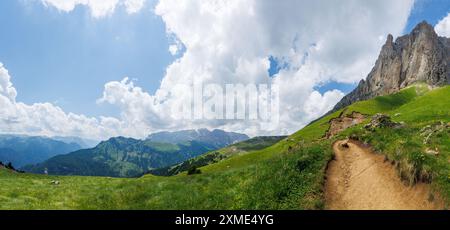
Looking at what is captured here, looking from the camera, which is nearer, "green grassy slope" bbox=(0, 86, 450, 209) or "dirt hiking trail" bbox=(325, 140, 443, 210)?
"dirt hiking trail" bbox=(325, 140, 443, 210)

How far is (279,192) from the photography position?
20.9 meters

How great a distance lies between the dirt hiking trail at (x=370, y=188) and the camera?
18.5 meters

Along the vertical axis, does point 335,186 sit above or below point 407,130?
below

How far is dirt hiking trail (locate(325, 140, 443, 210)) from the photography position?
18.5 metres

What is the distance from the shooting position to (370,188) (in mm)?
21328

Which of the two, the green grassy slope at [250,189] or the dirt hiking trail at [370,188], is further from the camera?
the green grassy slope at [250,189]

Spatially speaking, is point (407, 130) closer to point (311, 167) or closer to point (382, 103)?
point (311, 167)

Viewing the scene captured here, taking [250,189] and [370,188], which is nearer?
[370,188]

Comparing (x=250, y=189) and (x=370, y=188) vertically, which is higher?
(x=370, y=188)

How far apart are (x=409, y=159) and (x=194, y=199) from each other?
14783mm
